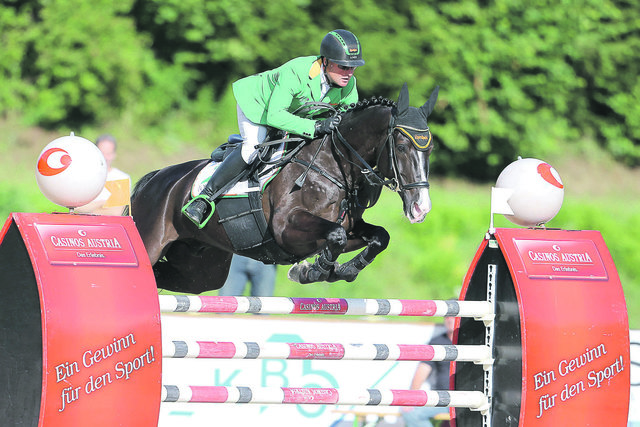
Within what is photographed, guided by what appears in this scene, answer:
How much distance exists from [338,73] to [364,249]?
909 mm

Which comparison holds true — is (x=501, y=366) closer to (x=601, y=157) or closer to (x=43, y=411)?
(x=43, y=411)

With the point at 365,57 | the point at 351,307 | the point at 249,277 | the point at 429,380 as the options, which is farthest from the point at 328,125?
the point at 365,57

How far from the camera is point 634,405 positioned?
585cm

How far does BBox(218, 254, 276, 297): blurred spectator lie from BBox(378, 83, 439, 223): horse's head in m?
2.52

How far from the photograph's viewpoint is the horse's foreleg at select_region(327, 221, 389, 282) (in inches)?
181

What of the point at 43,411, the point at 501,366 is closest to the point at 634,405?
the point at 501,366

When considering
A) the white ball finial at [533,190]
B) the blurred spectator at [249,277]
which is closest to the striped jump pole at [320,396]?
the white ball finial at [533,190]

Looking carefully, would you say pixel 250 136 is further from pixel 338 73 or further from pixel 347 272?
pixel 347 272

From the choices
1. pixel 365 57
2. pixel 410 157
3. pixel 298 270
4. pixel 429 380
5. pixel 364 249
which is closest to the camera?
pixel 410 157

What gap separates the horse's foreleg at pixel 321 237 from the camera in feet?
14.7

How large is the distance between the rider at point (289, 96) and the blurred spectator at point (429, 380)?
5.87 feet

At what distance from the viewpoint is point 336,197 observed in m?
4.80

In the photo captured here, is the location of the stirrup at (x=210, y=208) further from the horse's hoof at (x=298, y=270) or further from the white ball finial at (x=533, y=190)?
the white ball finial at (x=533, y=190)

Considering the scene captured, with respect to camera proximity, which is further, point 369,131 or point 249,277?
point 249,277
